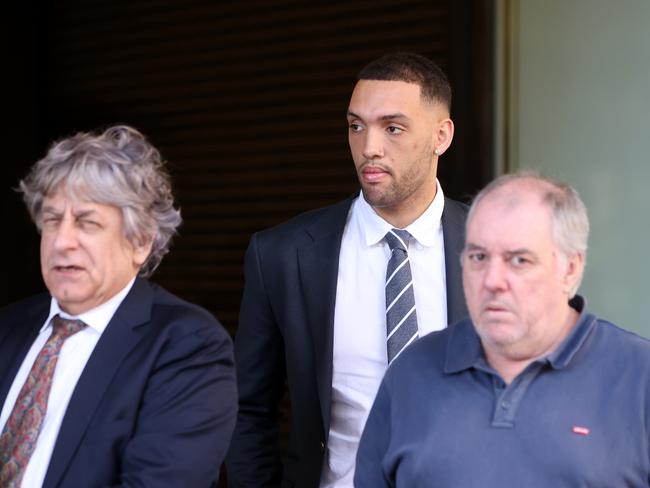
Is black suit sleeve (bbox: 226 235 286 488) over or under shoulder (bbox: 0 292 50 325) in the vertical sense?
under

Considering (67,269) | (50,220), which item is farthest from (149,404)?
(50,220)

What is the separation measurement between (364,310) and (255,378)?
1.23 ft

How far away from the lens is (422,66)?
332cm

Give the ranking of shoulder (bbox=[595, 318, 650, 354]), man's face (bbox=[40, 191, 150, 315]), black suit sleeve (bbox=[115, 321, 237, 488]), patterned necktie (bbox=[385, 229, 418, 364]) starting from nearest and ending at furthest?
shoulder (bbox=[595, 318, 650, 354]) < black suit sleeve (bbox=[115, 321, 237, 488]) < man's face (bbox=[40, 191, 150, 315]) < patterned necktie (bbox=[385, 229, 418, 364])

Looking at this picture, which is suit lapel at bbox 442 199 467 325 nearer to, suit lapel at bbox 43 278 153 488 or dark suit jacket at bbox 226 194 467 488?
dark suit jacket at bbox 226 194 467 488

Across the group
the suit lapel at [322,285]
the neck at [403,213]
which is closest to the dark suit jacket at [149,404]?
the suit lapel at [322,285]

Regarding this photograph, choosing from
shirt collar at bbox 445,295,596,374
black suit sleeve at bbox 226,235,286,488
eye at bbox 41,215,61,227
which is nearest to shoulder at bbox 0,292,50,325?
eye at bbox 41,215,61,227

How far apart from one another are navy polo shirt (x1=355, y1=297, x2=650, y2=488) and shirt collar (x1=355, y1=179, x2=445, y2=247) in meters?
0.76

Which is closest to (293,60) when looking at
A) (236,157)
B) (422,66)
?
(236,157)

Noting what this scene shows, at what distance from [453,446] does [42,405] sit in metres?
0.90

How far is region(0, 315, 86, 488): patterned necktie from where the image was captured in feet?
8.33

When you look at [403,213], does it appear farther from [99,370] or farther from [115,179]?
[99,370]

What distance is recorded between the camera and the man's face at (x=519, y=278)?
2307 mm

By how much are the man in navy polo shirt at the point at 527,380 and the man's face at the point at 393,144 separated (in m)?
0.74
